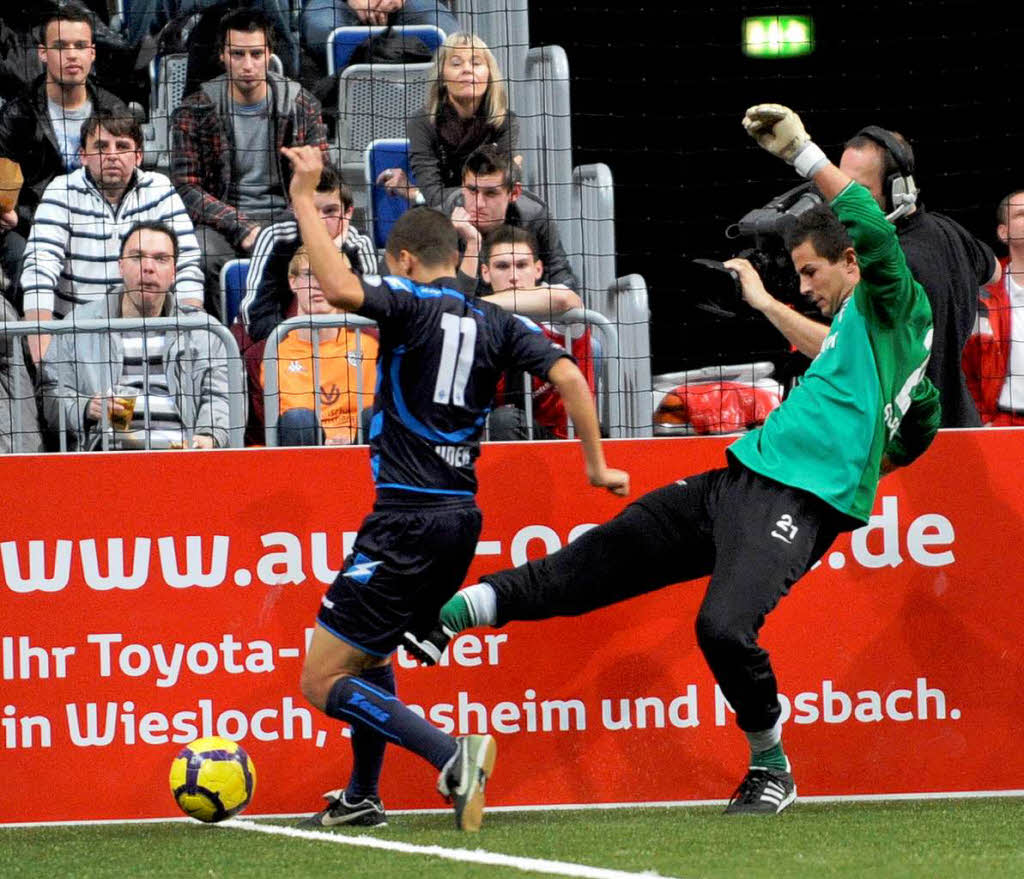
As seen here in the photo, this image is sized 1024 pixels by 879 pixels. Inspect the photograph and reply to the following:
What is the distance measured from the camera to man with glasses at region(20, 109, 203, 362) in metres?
7.59

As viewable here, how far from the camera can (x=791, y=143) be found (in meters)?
5.23

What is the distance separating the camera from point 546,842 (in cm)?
483

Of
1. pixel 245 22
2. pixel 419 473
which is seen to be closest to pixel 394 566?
pixel 419 473

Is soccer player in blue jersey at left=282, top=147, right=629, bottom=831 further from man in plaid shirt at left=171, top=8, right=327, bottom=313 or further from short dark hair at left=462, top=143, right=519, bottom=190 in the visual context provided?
man in plaid shirt at left=171, top=8, right=327, bottom=313

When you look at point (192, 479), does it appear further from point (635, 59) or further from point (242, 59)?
point (635, 59)

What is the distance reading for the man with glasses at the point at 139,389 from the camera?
21.3 feet

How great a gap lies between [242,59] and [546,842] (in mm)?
5016

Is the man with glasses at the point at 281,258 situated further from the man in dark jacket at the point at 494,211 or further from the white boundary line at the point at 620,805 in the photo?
the white boundary line at the point at 620,805

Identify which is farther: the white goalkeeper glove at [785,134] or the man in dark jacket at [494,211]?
the man in dark jacket at [494,211]

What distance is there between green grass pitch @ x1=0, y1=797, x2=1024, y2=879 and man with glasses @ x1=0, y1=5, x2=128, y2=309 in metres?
4.03

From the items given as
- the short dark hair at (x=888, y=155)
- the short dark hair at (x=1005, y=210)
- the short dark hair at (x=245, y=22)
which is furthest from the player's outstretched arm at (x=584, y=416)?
the short dark hair at (x=245, y=22)

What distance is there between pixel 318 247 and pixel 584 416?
961mm

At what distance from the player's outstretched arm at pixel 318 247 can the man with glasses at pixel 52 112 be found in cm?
378

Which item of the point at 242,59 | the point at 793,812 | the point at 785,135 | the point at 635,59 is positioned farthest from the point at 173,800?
the point at 635,59
